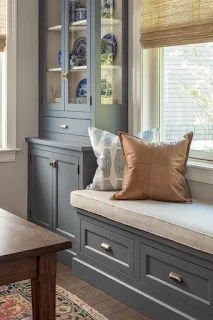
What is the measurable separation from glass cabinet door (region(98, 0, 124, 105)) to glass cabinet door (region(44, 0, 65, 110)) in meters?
0.43

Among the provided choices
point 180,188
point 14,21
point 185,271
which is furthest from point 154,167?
point 14,21

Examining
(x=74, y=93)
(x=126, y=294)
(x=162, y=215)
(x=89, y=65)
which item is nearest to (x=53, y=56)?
(x=74, y=93)

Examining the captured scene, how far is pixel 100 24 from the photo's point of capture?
3.67m

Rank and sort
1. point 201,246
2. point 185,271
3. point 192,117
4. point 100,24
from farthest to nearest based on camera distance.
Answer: point 100,24 → point 192,117 → point 185,271 → point 201,246

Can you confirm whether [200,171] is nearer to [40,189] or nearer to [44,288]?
[40,189]

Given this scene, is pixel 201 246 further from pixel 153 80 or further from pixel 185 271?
pixel 153 80

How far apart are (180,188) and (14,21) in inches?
80.9

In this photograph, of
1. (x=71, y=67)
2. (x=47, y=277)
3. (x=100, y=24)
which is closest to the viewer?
(x=47, y=277)

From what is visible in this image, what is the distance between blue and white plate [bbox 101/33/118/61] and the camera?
3.71 metres

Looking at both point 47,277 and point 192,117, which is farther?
point 192,117

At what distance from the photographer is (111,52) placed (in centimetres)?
377

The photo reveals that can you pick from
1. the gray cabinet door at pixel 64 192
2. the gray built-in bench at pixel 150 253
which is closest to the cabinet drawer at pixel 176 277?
the gray built-in bench at pixel 150 253

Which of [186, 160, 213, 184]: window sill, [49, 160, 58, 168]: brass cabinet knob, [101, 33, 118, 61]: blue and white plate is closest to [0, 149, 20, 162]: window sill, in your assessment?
[49, 160, 58, 168]: brass cabinet knob

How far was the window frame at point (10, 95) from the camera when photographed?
4137 millimetres
